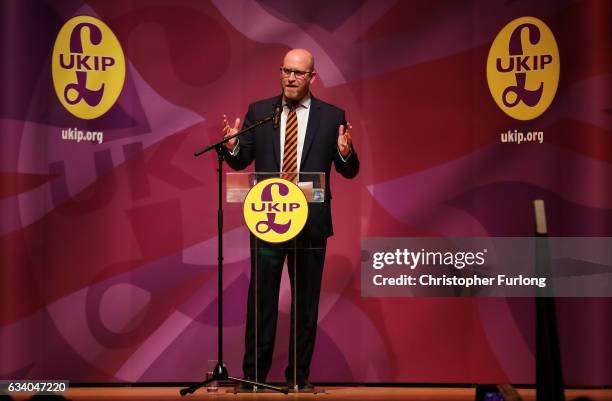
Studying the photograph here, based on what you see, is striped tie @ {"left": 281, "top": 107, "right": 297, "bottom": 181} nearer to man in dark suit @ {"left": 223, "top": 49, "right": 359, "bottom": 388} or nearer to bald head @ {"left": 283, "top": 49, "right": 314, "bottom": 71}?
man in dark suit @ {"left": 223, "top": 49, "right": 359, "bottom": 388}

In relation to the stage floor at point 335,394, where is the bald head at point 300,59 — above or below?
above

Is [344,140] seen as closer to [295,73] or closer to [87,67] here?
[295,73]

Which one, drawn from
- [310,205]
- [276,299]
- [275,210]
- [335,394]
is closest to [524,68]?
[310,205]

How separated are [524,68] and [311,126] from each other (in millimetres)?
1647

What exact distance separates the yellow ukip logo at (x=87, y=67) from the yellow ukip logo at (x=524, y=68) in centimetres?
260

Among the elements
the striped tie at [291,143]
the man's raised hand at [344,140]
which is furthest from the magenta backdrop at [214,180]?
the man's raised hand at [344,140]

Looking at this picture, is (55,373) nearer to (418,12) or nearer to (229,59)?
(229,59)

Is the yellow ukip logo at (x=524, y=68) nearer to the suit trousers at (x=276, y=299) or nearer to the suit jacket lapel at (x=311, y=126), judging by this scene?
the suit jacket lapel at (x=311, y=126)

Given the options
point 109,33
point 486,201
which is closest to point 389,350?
point 486,201

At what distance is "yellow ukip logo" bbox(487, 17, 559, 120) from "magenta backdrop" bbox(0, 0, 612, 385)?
0.21 ft

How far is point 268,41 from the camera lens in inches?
250

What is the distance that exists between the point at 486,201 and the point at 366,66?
1246 mm

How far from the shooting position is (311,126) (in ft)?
18.5

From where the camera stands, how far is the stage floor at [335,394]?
5.45m
